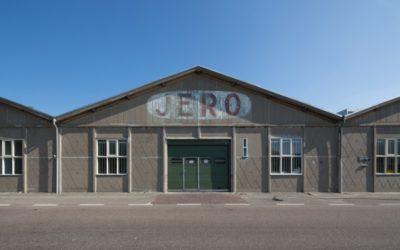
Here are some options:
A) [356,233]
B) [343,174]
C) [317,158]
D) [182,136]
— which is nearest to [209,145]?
[182,136]

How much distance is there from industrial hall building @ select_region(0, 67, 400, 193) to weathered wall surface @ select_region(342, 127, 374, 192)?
0.05 meters

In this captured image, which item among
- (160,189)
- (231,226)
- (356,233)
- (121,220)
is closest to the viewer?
(356,233)

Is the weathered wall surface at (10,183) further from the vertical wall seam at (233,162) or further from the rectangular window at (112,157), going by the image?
the vertical wall seam at (233,162)

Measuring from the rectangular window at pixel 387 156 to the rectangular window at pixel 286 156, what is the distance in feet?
13.6

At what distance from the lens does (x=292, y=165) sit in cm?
1733

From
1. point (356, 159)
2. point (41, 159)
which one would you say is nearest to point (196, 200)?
point (41, 159)

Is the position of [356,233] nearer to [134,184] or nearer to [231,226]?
[231,226]

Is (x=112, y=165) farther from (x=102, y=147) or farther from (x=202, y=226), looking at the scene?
(x=202, y=226)

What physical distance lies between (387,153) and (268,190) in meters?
6.63

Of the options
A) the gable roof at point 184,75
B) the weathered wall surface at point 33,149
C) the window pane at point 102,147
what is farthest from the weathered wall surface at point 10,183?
the window pane at point 102,147

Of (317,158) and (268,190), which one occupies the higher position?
(317,158)

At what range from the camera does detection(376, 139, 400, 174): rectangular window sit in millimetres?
17234

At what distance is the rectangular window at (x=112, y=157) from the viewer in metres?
17.3

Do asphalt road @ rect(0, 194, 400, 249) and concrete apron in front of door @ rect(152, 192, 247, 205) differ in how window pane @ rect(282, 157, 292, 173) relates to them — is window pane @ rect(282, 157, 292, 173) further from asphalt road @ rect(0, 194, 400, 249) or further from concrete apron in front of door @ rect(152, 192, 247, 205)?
asphalt road @ rect(0, 194, 400, 249)
